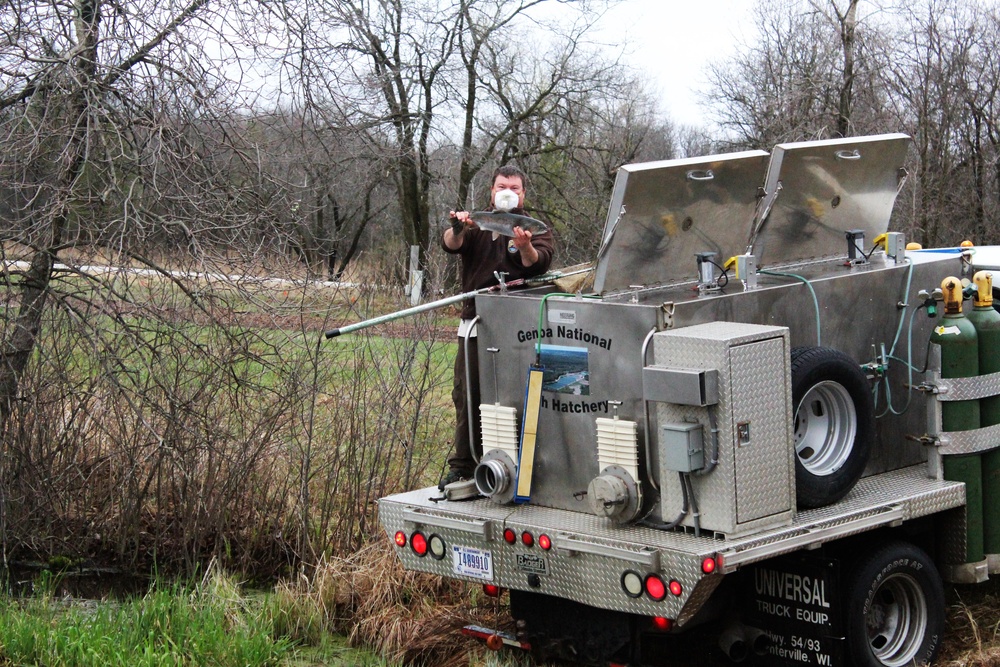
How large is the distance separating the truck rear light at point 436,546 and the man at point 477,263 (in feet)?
1.09

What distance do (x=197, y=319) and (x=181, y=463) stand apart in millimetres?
897

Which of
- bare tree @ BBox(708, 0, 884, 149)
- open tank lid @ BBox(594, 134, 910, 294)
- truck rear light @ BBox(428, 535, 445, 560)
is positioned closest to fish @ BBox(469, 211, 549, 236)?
open tank lid @ BBox(594, 134, 910, 294)

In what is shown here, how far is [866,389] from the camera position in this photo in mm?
5383

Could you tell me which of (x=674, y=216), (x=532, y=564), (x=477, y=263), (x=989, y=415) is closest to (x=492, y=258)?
(x=477, y=263)

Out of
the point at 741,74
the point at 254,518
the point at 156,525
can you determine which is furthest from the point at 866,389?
the point at 741,74

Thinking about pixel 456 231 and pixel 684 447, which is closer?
pixel 684 447

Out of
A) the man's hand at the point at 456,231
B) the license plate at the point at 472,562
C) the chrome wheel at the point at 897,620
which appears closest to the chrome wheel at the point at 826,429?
the chrome wheel at the point at 897,620

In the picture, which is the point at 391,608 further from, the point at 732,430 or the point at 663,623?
the point at 732,430

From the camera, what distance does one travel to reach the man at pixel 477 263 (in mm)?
5953

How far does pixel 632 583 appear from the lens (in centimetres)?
489

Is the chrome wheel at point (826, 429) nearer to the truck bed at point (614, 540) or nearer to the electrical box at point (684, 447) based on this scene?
the truck bed at point (614, 540)

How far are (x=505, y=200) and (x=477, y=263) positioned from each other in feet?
1.48

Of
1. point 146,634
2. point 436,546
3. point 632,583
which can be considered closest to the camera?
point 632,583

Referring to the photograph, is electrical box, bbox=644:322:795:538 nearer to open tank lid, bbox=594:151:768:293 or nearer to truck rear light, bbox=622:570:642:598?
truck rear light, bbox=622:570:642:598
